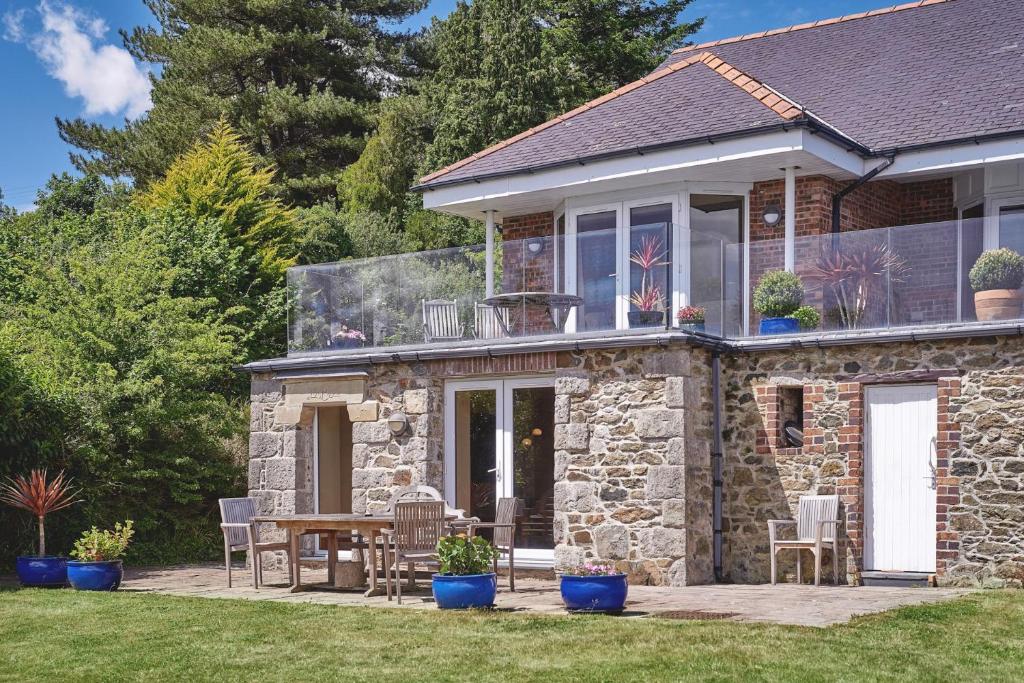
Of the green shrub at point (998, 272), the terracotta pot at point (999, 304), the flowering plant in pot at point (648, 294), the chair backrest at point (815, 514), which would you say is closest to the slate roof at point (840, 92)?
the flowering plant in pot at point (648, 294)

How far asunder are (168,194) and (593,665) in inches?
837

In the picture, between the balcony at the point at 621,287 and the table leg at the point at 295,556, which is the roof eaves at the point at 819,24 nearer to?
the balcony at the point at 621,287

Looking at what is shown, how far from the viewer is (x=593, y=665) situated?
28.4 ft

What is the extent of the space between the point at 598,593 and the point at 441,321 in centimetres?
576

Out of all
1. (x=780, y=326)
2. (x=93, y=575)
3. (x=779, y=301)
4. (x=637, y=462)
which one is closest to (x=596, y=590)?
(x=637, y=462)

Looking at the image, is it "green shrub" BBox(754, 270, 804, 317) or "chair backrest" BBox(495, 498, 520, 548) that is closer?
"chair backrest" BBox(495, 498, 520, 548)

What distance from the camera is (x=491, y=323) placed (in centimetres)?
1562

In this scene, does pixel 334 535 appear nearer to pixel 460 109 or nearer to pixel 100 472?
pixel 100 472

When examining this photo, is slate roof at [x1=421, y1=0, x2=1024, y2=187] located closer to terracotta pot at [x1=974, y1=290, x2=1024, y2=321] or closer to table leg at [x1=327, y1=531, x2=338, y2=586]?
terracotta pot at [x1=974, y1=290, x2=1024, y2=321]

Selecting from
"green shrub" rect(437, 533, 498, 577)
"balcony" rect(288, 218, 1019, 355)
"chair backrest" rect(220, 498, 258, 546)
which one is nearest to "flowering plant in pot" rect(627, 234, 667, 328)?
"balcony" rect(288, 218, 1019, 355)

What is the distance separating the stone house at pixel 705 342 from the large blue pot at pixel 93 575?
2.97 meters

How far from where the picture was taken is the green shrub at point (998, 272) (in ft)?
43.1

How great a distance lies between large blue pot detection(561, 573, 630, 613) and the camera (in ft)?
35.3

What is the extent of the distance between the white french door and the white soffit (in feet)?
11.1
